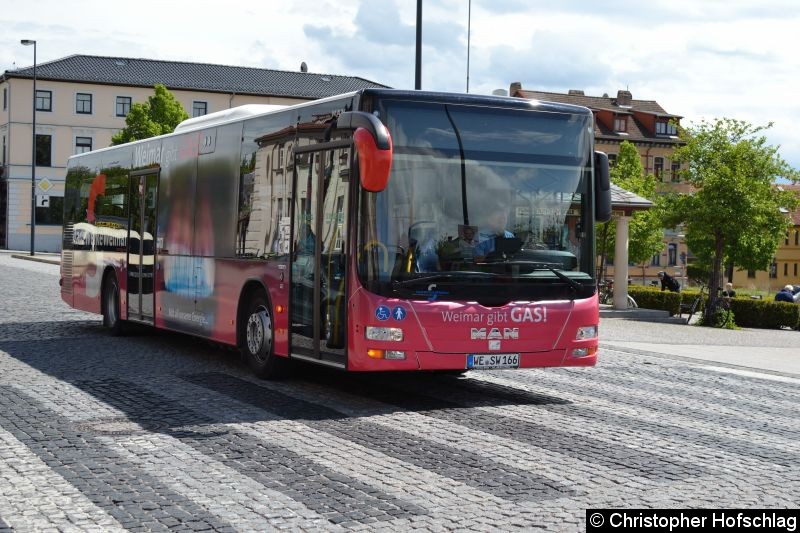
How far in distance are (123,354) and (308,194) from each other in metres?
4.66

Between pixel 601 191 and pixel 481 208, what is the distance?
1.42m

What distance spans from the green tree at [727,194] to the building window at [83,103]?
58.7 m

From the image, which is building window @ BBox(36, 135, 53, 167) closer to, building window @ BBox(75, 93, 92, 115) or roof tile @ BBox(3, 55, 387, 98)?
building window @ BBox(75, 93, 92, 115)

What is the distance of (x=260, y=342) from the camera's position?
1304cm

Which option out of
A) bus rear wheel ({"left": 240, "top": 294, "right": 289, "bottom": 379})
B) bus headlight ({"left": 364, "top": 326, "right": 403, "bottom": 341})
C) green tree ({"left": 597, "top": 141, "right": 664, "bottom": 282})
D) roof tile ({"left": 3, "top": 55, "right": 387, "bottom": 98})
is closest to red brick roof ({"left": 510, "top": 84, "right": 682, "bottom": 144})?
green tree ({"left": 597, "top": 141, "right": 664, "bottom": 282})

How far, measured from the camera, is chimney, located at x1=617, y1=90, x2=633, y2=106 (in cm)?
11050

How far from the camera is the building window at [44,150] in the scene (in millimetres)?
84688

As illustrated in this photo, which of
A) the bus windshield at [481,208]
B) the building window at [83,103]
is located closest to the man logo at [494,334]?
the bus windshield at [481,208]

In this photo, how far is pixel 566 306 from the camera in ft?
38.3

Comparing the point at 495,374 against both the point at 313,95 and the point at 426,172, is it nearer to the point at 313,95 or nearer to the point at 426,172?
the point at 426,172

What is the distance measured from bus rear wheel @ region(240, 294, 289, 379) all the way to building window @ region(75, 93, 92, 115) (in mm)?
76704

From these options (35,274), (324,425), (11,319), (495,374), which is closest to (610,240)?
(35,274)

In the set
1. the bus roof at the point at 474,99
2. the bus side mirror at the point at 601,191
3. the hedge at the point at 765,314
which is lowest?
the hedge at the point at 765,314

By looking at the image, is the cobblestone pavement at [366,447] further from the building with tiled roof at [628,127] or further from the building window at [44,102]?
the building with tiled roof at [628,127]
